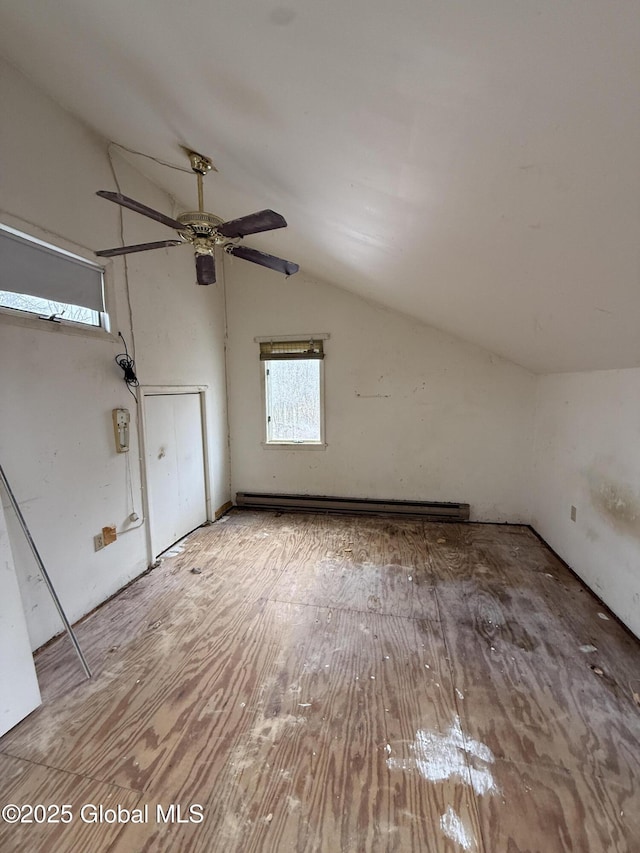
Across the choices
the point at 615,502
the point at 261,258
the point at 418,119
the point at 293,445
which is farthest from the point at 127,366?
the point at 615,502

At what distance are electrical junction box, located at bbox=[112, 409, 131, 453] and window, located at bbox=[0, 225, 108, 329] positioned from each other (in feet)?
2.00

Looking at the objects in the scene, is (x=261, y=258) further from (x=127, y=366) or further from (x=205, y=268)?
(x=127, y=366)

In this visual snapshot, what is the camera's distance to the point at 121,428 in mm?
2441

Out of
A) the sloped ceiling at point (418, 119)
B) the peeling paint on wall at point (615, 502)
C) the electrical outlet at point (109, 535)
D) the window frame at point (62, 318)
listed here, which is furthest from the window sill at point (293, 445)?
the peeling paint on wall at point (615, 502)

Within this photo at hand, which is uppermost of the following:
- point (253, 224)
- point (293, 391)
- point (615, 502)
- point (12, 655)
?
point (253, 224)

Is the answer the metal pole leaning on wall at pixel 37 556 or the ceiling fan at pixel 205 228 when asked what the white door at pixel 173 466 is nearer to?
the metal pole leaning on wall at pixel 37 556

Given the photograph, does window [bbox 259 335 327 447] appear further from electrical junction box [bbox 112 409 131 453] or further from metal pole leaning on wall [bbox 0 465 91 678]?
metal pole leaning on wall [bbox 0 465 91 678]

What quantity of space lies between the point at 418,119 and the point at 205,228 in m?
1.17

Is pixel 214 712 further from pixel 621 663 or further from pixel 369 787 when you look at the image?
pixel 621 663

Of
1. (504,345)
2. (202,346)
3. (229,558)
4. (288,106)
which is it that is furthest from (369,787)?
(202,346)

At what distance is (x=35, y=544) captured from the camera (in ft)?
6.20

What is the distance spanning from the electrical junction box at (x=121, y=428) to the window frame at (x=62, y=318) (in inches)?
20.4

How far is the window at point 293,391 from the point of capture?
3.87 metres

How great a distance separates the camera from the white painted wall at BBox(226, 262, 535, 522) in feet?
11.7
